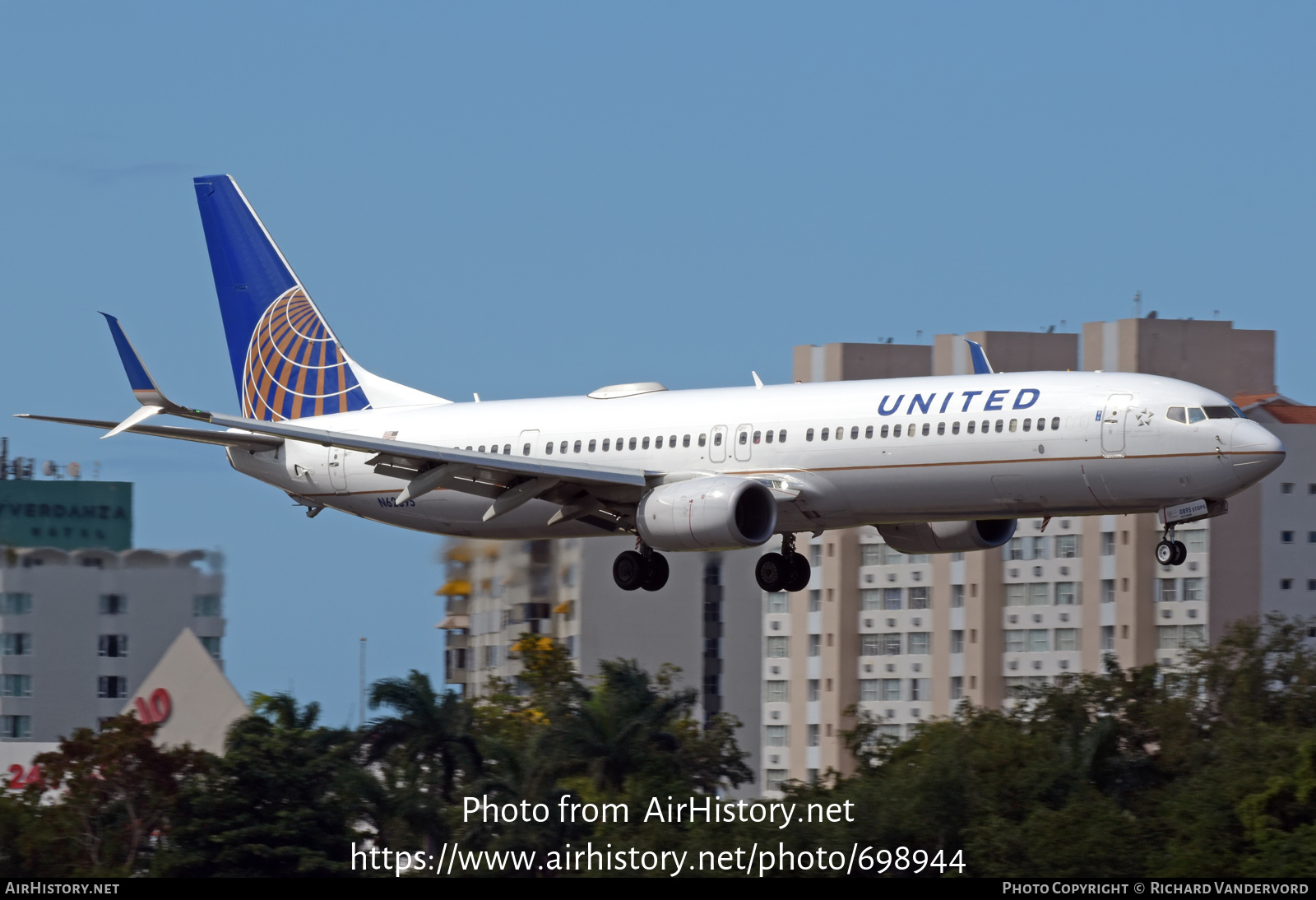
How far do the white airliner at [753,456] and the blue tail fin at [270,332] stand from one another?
0.12 m

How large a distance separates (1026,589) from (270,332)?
77785 millimetres

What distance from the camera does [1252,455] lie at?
44.7m

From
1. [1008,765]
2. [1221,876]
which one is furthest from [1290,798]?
[1008,765]

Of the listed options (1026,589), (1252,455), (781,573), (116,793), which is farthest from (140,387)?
(1026,589)

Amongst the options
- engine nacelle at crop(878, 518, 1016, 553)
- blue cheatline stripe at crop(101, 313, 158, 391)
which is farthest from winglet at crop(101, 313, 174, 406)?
engine nacelle at crop(878, 518, 1016, 553)

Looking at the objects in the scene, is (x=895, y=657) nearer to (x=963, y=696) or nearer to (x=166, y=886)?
(x=963, y=696)

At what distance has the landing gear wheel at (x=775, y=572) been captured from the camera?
5322cm

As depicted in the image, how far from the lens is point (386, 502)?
56.3m

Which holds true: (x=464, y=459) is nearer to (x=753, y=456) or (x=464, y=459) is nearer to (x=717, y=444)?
(x=717, y=444)

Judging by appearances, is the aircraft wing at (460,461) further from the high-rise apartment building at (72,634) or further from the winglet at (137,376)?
the high-rise apartment building at (72,634)

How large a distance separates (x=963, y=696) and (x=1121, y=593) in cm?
1265

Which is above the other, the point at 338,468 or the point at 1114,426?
the point at 1114,426

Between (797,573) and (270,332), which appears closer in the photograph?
(797,573)

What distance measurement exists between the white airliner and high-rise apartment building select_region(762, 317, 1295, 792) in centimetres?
6353
